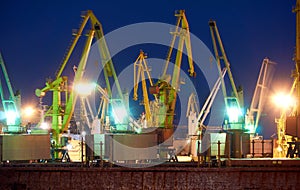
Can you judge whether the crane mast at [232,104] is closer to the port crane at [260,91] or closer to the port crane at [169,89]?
the port crane at [169,89]

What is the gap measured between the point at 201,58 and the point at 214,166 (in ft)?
179

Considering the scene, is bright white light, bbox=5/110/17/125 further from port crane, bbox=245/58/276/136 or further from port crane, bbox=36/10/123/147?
port crane, bbox=245/58/276/136

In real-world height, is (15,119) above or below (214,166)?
above

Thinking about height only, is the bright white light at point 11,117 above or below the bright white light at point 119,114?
below

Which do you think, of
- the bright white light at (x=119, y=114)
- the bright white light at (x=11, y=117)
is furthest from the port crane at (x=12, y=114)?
the bright white light at (x=119, y=114)

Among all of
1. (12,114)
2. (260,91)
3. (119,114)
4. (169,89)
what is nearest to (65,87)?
(12,114)

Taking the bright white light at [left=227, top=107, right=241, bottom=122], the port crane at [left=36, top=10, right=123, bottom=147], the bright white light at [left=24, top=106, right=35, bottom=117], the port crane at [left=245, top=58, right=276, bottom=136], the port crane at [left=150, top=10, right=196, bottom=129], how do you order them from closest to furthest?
the port crane at [left=150, top=10, right=196, bottom=129] → the port crane at [left=36, top=10, right=123, bottom=147] → the bright white light at [left=227, top=107, right=241, bottom=122] → the bright white light at [left=24, top=106, right=35, bottom=117] → the port crane at [left=245, top=58, right=276, bottom=136]

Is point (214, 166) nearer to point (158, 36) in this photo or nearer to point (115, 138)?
point (115, 138)

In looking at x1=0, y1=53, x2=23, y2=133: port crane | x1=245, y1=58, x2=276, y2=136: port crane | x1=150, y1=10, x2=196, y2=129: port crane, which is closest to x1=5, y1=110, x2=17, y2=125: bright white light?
x1=0, y1=53, x2=23, y2=133: port crane

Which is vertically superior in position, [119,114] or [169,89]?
[169,89]

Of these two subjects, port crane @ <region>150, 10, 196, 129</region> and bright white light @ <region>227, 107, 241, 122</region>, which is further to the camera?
bright white light @ <region>227, 107, 241, 122</region>

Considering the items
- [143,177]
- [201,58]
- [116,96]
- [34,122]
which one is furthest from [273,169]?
[34,122]

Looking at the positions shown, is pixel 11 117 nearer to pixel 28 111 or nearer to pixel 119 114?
pixel 119 114

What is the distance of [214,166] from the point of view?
34.0 meters
